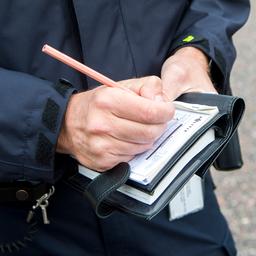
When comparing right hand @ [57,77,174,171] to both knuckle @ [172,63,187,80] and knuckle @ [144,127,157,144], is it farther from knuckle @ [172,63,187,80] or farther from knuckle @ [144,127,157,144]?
knuckle @ [172,63,187,80]

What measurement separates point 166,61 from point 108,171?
1.26 feet

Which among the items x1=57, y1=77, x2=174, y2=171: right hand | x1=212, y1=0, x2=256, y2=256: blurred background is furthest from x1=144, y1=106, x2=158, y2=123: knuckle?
x1=212, y1=0, x2=256, y2=256: blurred background

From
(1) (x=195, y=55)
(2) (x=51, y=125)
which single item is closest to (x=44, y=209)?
(2) (x=51, y=125)

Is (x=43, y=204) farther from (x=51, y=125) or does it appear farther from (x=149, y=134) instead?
(x=149, y=134)

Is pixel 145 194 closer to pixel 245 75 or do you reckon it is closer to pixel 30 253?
pixel 30 253

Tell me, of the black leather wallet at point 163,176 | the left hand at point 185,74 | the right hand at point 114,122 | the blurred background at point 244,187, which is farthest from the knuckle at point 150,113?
the blurred background at point 244,187

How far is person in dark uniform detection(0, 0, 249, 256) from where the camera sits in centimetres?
99

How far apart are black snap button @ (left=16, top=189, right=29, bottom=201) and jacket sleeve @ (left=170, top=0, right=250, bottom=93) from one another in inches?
19.1

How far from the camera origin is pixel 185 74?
1.25 meters

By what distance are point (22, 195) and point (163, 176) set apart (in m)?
0.35

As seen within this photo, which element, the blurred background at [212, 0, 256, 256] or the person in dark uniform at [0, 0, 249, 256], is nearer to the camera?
the person in dark uniform at [0, 0, 249, 256]

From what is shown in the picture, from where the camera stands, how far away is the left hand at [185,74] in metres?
1.23

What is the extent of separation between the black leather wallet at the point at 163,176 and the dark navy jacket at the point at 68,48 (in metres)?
0.12

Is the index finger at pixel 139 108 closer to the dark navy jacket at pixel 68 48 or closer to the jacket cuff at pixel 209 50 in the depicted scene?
the dark navy jacket at pixel 68 48
